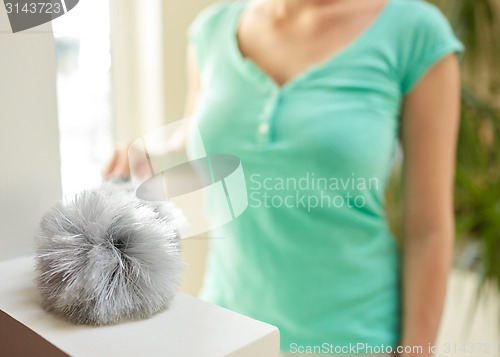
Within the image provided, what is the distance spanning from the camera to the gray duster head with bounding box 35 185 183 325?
20cm

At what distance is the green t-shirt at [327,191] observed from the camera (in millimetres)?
504

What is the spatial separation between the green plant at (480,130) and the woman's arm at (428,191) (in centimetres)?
39

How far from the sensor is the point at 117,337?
0.63 feet

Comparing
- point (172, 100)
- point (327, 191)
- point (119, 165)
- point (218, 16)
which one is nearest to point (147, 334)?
point (119, 165)

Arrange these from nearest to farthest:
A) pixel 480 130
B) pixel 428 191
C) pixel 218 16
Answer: pixel 428 191
pixel 218 16
pixel 480 130

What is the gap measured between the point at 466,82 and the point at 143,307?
2.62 feet

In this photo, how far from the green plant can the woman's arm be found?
1.29ft

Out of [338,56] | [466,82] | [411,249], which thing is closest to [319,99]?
[338,56]

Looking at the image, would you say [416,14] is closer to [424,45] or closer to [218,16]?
→ [424,45]

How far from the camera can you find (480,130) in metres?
0.87

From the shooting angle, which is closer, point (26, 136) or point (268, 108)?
point (26, 136)

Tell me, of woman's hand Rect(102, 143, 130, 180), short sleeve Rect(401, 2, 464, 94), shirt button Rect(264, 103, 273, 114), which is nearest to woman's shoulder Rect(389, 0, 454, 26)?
short sleeve Rect(401, 2, 464, 94)

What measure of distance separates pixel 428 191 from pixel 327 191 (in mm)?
88

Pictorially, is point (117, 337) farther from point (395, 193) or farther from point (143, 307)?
point (395, 193)
